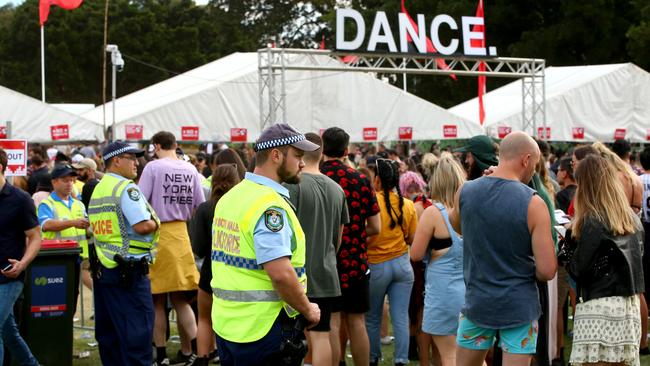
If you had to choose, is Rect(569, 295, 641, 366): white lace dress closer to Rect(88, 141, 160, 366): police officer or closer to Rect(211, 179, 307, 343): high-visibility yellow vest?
Rect(211, 179, 307, 343): high-visibility yellow vest

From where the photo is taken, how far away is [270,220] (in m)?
4.48

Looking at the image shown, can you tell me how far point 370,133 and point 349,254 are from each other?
20.0 meters

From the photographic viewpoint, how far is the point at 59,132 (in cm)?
2267

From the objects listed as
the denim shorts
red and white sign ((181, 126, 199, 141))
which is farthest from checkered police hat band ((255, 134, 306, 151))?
red and white sign ((181, 126, 199, 141))

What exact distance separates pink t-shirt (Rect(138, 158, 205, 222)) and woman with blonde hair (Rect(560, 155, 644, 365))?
12.8 feet

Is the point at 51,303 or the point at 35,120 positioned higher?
the point at 35,120

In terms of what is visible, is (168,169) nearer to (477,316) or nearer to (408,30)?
(477,316)

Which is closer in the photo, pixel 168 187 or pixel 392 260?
pixel 392 260

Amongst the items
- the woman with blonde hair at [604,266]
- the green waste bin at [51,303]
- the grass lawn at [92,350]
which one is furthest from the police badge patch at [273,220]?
the grass lawn at [92,350]

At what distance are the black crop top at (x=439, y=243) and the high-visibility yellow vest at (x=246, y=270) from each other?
242 cm

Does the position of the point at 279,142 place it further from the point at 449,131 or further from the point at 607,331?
the point at 449,131

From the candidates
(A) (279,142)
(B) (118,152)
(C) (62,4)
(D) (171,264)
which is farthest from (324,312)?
(C) (62,4)

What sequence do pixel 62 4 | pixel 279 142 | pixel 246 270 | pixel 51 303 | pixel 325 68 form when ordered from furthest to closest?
pixel 62 4, pixel 325 68, pixel 51 303, pixel 279 142, pixel 246 270

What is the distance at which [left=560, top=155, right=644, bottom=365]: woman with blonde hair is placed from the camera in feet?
19.2
